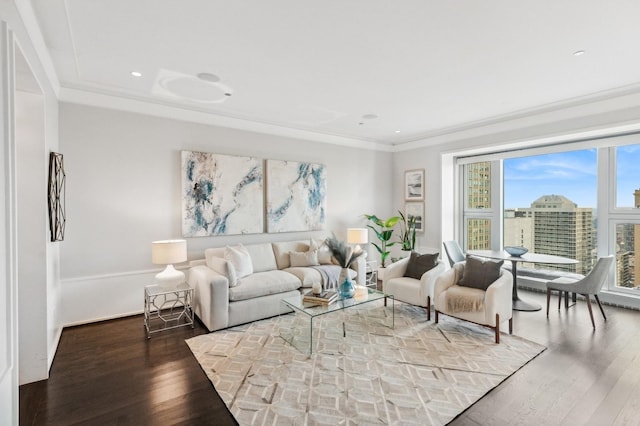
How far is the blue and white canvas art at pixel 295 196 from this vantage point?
5168 millimetres

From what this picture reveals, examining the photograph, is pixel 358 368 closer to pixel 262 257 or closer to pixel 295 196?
pixel 262 257

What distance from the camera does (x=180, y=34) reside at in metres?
2.60

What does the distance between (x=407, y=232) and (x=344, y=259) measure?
319 cm

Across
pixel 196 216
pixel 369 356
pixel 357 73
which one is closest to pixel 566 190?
pixel 357 73

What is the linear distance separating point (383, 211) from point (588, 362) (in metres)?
4.34

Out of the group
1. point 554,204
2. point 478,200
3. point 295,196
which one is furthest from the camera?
point 478,200

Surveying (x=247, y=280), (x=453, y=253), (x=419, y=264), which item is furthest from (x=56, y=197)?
(x=453, y=253)

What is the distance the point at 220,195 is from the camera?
4.64 meters

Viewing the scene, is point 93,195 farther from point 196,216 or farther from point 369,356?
point 369,356

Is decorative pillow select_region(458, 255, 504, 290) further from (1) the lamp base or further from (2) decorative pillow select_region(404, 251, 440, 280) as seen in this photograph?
(1) the lamp base

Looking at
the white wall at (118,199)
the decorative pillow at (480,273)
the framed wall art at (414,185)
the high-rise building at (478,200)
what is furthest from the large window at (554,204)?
the white wall at (118,199)

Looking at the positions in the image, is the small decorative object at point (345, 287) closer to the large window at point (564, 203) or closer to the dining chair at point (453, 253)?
the dining chair at point (453, 253)

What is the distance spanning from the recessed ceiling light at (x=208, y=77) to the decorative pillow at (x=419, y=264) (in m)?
3.43

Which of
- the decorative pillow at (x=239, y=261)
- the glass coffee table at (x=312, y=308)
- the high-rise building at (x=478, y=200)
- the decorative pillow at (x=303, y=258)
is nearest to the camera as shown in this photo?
the glass coffee table at (x=312, y=308)
